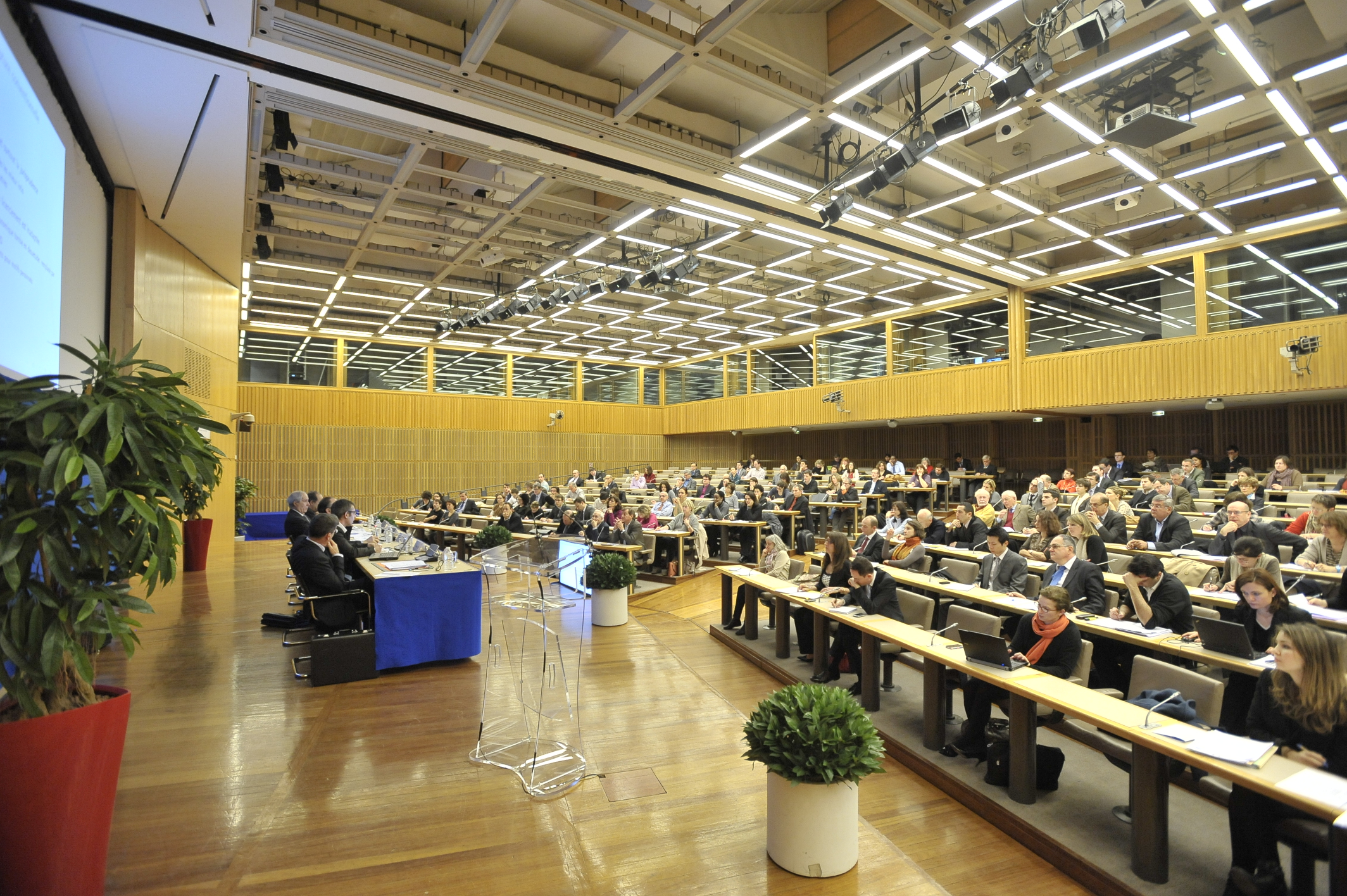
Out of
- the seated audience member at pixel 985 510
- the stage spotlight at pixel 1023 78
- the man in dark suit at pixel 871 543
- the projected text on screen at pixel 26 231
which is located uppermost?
the stage spotlight at pixel 1023 78

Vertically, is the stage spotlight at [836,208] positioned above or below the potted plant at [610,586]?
above

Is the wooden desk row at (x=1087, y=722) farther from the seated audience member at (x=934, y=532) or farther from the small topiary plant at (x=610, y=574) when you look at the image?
the seated audience member at (x=934, y=532)

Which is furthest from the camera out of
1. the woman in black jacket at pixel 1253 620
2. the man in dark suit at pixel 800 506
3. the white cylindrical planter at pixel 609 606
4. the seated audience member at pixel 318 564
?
the man in dark suit at pixel 800 506

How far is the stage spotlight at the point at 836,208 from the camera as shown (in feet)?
27.2

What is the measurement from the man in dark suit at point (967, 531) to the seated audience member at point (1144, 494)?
3.17 m

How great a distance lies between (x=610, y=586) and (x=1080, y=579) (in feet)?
15.4

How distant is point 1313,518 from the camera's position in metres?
6.89

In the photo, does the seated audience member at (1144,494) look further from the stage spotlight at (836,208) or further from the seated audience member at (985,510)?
the stage spotlight at (836,208)

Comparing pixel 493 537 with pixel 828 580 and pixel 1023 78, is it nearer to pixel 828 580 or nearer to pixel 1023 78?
pixel 828 580

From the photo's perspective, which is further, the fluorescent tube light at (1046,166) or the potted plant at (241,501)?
the potted plant at (241,501)

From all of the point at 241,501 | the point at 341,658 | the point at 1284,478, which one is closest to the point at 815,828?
the point at 341,658

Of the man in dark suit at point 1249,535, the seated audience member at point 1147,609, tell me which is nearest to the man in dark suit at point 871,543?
the seated audience member at point 1147,609

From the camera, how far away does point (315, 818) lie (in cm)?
345

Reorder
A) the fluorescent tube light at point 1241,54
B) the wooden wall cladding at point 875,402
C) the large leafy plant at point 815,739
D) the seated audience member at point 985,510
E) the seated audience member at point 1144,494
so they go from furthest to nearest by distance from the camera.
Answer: the wooden wall cladding at point 875,402 < the seated audience member at point 1144,494 < the seated audience member at point 985,510 < the fluorescent tube light at point 1241,54 < the large leafy plant at point 815,739
